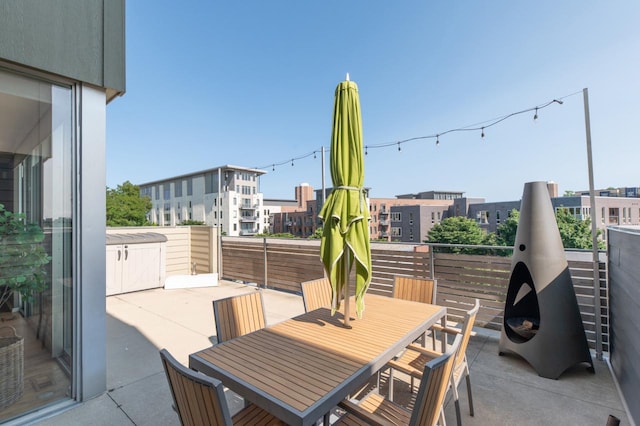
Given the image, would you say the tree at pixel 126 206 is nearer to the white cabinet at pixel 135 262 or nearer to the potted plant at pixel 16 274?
the white cabinet at pixel 135 262

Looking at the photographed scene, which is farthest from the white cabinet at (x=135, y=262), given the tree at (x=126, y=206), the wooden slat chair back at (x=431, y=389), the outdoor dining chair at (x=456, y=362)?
the tree at (x=126, y=206)

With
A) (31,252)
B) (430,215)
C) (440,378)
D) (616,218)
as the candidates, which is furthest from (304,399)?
(430,215)

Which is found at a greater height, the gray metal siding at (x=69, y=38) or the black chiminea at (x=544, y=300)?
the gray metal siding at (x=69, y=38)

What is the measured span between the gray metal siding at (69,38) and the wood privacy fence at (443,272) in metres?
3.86

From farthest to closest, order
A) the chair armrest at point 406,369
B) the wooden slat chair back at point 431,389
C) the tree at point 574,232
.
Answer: the tree at point 574,232 → the chair armrest at point 406,369 → the wooden slat chair back at point 431,389

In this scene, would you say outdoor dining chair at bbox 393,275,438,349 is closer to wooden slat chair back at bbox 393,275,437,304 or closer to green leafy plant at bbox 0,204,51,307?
wooden slat chair back at bbox 393,275,437,304

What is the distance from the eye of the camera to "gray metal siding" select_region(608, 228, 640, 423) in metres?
2.05

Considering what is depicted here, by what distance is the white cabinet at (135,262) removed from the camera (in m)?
5.94

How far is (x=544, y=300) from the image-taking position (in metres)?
2.85

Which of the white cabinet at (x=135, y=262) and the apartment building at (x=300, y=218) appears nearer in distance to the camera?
the white cabinet at (x=135, y=262)

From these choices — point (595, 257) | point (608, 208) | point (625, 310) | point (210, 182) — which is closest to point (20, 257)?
point (625, 310)

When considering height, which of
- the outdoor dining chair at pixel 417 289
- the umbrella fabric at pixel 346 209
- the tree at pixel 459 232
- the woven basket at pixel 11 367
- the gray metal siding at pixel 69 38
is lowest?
the tree at pixel 459 232

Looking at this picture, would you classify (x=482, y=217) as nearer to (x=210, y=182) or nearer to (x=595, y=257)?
(x=210, y=182)

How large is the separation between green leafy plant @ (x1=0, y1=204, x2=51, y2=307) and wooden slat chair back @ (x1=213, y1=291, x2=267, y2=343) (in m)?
1.47
